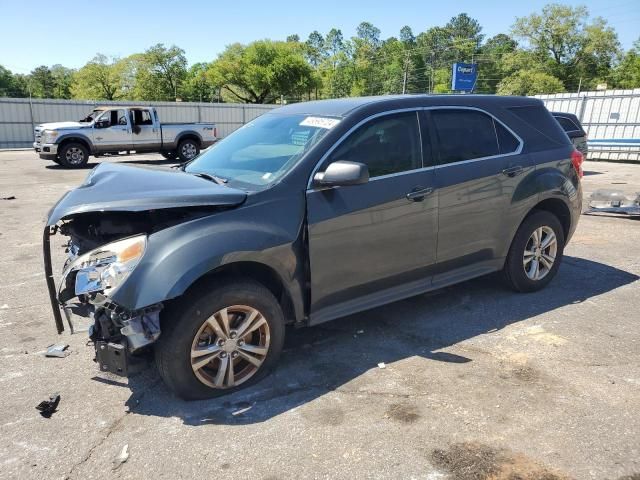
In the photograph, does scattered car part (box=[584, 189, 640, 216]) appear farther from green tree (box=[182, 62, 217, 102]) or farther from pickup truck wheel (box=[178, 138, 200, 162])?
green tree (box=[182, 62, 217, 102])

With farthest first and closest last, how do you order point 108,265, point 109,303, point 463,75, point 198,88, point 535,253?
1. point 198,88
2. point 463,75
3. point 535,253
4. point 108,265
5. point 109,303

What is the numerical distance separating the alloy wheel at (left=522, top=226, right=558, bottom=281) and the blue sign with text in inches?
899

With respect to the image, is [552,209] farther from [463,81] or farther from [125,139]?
[463,81]

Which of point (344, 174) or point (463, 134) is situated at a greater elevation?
point (463, 134)

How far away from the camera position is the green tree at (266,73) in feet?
198

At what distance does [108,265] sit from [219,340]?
81 cm

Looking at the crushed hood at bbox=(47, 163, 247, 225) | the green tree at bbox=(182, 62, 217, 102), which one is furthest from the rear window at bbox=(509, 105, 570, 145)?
the green tree at bbox=(182, 62, 217, 102)

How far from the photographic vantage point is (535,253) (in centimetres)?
507

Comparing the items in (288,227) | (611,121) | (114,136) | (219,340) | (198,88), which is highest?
(198,88)

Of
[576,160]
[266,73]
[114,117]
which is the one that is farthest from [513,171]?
[266,73]

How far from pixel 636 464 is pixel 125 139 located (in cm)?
1818

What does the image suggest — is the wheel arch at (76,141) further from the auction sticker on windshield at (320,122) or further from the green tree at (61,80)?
the green tree at (61,80)

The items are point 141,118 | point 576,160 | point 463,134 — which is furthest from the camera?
point 141,118

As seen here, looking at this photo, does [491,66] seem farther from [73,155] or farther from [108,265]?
[108,265]
